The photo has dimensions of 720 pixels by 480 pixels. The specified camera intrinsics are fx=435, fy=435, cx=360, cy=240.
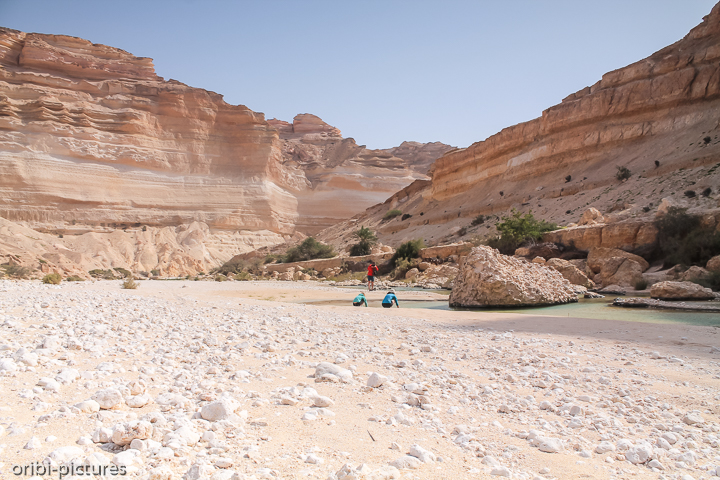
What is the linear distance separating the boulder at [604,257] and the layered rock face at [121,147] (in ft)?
138

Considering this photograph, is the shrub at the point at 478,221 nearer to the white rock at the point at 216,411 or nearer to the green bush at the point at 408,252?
the green bush at the point at 408,252

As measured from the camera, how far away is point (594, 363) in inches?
187

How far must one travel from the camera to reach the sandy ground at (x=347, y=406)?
2.23 metres

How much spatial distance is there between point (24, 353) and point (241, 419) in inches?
91.7

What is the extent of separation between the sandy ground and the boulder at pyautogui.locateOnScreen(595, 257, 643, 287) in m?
11.7

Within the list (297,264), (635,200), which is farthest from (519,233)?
(297,264)

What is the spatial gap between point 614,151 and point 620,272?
21310mm

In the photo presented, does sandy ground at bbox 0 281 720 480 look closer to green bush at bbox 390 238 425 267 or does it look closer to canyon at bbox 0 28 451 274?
green bush at bbox 390 238 425 267

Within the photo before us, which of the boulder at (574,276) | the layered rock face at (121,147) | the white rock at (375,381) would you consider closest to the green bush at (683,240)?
the boulder at (574,276)

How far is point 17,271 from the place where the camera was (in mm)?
19953

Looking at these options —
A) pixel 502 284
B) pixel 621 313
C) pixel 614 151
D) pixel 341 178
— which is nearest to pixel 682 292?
pixel 621 313

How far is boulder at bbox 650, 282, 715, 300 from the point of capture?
12.2m

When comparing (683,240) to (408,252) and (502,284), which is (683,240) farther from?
(408,252)

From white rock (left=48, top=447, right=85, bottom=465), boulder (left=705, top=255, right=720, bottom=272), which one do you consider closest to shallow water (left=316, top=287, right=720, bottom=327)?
boulder (left=705, top=255, right=720, bottom=272)
